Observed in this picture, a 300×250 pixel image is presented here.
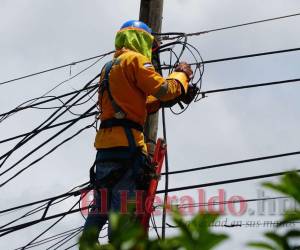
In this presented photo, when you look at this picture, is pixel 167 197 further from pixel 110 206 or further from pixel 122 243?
pixel 122 243

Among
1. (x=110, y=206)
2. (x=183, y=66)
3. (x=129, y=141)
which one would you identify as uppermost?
(x=183, y=66)

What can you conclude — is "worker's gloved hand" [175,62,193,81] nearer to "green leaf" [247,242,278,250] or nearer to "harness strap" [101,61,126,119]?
"harness strap" [101,61,126,119]

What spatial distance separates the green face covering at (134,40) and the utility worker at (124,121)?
143 mm

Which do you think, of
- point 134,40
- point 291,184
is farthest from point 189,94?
point 291,184

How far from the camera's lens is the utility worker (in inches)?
194

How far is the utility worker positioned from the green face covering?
14cm

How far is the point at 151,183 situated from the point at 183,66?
808mm

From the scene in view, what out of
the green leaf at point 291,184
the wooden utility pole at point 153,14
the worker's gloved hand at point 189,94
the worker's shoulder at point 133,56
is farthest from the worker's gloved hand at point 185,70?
the green leaf at point 291,184

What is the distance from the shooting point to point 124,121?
4.99 metres

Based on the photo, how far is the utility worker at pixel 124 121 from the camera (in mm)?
4938

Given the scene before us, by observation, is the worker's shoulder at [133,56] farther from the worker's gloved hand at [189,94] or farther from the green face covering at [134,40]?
the worker's gloved hand at [189,94]

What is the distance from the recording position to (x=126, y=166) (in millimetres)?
4973

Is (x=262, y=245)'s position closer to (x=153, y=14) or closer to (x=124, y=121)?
(x=124, y=121)

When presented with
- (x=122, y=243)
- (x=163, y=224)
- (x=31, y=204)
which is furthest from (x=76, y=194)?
(x=122, y=243)
